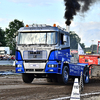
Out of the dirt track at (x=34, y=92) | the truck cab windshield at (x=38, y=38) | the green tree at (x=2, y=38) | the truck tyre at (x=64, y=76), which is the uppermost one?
the green tree at (x=2, y=38)

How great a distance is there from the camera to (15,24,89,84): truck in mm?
14484

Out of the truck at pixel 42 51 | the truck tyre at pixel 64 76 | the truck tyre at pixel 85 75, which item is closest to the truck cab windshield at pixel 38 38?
the truck at pixel 42 51

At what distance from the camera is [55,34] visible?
14539mm

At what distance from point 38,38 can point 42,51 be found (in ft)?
2.31

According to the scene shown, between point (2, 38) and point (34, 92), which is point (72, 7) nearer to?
point (34, 92)

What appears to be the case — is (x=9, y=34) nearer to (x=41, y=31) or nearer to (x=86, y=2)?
(x=86, y=2)

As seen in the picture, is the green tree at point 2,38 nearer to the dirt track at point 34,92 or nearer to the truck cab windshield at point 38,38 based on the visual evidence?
the truck cab windshield at point 38,38

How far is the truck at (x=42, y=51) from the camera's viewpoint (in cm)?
1448

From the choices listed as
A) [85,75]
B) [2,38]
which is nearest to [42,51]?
[85,75]

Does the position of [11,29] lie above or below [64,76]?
above

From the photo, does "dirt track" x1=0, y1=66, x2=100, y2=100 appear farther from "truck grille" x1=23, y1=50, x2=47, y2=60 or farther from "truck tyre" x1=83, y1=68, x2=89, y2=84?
"truck tyre" x1=83, y1=68, x2=89, y2=84

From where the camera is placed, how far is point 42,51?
14.6 metres

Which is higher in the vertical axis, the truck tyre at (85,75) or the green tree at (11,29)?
the green tree at (11,29)

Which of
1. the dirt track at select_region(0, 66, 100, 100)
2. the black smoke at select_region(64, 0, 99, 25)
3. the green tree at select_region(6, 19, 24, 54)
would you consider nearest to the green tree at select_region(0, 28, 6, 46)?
the green tree at select_region(6, 19, 24, 54)
